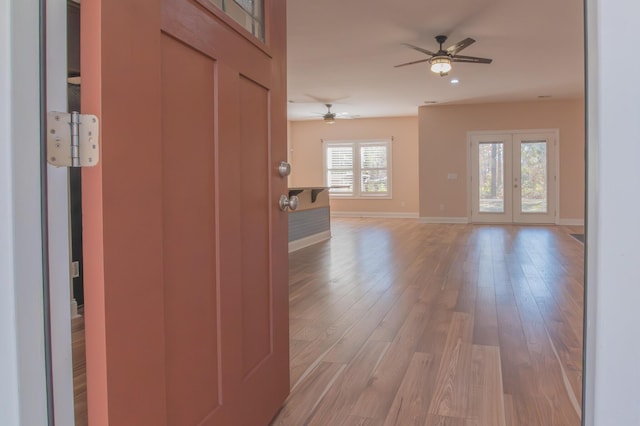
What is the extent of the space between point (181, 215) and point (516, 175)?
955 cm

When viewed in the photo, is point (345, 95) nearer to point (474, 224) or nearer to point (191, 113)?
point (474, 224)

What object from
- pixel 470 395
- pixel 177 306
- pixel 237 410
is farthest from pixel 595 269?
pixel 470 395

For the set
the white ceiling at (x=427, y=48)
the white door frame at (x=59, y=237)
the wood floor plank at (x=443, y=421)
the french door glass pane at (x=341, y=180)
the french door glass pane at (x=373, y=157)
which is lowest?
the wood floor plank at (x=443, y=421)

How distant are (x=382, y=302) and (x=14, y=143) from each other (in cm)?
290

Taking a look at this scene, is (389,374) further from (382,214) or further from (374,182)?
(374,182)

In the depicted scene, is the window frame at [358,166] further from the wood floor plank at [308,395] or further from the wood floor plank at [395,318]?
the wood floor plank at [308,395]

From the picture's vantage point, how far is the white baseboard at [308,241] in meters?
6.19

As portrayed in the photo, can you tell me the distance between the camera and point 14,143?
0.75m

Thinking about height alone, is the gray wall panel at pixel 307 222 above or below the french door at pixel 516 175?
below

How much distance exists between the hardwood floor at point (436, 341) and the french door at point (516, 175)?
4.50 metres

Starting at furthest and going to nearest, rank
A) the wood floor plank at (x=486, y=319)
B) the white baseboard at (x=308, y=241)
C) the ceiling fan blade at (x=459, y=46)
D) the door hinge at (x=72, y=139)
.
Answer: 1. the white baseboard at (x=308, y=241)
2. the ceiling fan blade at (x=459, y=46)
3. the wood floor plank at (x=486, y=319)
4. the door hinge at (x=72, y=139)

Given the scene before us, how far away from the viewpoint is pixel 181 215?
3.59ft

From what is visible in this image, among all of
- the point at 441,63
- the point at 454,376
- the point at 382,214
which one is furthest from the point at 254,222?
the point at 382,214

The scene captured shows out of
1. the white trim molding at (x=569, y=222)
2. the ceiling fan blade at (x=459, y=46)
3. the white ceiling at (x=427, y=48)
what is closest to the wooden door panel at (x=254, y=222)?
the white ceiling at (x=427, y=48)
